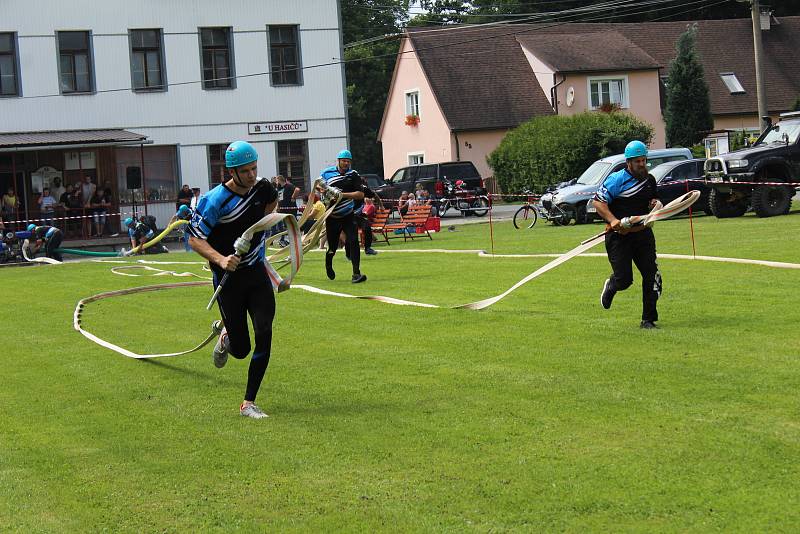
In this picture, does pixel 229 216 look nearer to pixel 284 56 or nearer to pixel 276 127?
pixel 276 127

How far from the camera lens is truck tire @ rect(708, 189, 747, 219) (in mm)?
29641

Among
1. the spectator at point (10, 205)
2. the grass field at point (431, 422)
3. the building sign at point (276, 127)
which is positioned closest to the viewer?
the grass field at point (431, 422)

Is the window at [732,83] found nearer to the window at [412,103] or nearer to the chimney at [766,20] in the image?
the chimney at [766,20]

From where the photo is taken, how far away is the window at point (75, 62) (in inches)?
1619

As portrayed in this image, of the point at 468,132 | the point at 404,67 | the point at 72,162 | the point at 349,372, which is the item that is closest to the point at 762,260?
the point at 349,372

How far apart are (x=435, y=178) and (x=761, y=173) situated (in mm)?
18529

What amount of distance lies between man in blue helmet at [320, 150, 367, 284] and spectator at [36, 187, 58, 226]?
20854 mm

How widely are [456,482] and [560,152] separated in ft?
149

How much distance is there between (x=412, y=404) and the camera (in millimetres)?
8781

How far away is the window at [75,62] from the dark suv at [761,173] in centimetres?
2248

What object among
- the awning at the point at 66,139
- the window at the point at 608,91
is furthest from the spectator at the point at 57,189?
the window at the point at 608,91

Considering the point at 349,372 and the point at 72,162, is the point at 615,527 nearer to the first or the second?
the point at 349,372

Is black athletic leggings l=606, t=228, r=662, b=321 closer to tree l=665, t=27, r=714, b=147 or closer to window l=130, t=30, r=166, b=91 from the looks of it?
window l=130, t=30, r=166, b=91

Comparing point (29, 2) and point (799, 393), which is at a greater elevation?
point (29, 2)
